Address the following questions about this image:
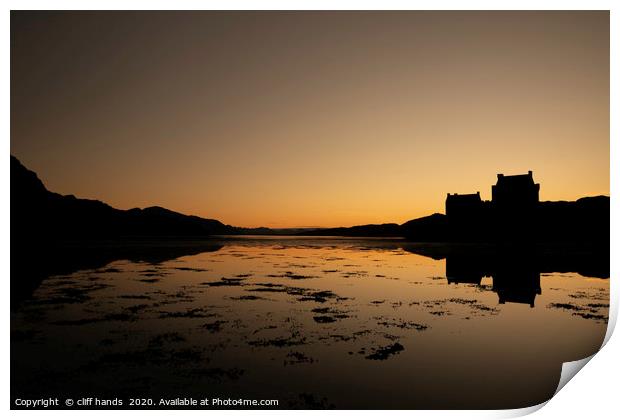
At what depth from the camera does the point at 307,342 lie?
29.6ft

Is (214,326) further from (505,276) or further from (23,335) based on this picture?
(505,276)

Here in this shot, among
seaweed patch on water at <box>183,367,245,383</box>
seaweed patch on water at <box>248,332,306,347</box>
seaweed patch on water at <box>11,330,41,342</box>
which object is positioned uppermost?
seaweed patch on water at <box>11,330,41,342</box>

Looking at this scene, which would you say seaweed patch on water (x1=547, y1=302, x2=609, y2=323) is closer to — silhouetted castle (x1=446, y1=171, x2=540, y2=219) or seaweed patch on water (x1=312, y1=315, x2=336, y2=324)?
seaweed patch on water (x1=312, y1=315, x2=336, y2=324)

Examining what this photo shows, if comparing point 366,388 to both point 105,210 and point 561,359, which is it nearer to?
point 561,359

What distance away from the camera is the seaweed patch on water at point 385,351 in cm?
825

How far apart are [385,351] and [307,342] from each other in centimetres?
158

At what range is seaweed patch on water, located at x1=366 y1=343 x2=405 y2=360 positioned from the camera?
27.1 ft

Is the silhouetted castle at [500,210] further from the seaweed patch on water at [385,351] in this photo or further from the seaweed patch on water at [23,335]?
the seaweed patch on water at [23,335]

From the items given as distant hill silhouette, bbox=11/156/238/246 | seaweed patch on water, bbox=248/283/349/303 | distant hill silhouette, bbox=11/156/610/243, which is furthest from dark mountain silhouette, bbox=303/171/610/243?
distant hill silhouette, bbox=11/156/238/246

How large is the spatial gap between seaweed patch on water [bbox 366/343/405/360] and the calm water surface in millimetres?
39

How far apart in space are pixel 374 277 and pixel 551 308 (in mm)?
7598

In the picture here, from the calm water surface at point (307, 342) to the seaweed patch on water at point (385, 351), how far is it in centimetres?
4

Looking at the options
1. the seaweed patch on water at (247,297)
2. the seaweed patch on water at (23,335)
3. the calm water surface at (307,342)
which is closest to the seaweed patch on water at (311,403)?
the calm water surface at (307,342)
